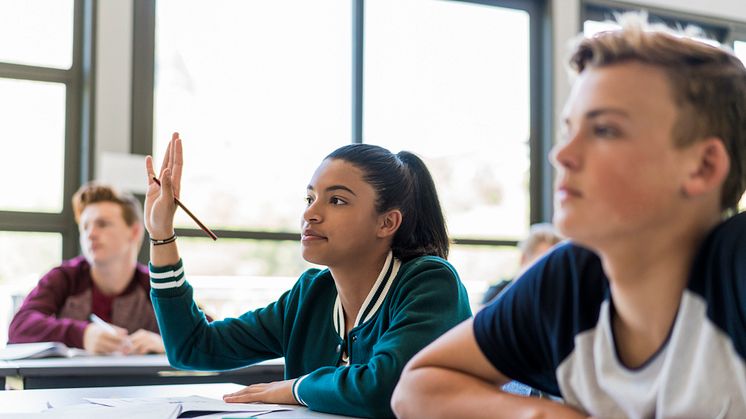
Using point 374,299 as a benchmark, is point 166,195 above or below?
above

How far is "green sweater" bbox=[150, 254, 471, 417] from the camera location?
60.3 inches

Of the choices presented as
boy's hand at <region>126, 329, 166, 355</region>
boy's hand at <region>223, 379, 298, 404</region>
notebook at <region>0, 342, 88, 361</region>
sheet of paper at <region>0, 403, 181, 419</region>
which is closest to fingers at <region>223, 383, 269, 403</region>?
boy's hand at <region>223, 379, 298, 404</region>

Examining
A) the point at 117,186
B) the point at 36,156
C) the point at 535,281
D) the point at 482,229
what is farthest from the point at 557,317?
the point at 482,229

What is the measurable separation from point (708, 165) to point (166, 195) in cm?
122

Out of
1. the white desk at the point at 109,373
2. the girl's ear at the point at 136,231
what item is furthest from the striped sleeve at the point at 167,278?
the girl's ear at the point at 136,231

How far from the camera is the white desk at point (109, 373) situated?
7.68 feet

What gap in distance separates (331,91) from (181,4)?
91cm

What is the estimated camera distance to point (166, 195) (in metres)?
1.91

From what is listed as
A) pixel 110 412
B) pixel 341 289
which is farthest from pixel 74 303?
pixel 110 412

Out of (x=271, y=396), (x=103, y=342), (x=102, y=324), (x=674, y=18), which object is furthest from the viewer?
(x=674, y=18)

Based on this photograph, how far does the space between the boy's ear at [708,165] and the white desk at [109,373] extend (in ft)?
6.12

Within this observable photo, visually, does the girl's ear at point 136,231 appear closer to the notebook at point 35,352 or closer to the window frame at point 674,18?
the notebook at point 35,352

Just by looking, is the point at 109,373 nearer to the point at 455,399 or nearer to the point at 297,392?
the point at 297,392

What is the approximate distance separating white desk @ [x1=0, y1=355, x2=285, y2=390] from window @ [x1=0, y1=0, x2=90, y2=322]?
1462mm
